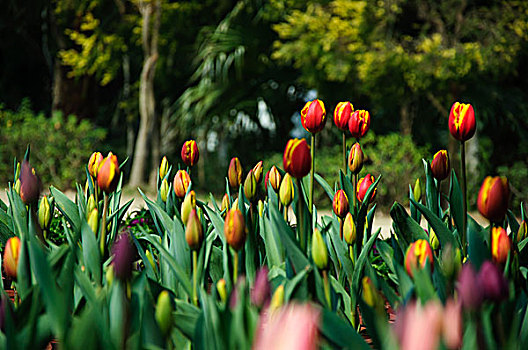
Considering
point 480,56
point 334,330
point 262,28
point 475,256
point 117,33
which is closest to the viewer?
point 334,330

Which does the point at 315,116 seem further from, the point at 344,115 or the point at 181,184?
the point at 181,184

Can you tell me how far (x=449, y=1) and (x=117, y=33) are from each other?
253 inches

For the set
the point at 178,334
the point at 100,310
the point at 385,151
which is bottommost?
the point at 385,151

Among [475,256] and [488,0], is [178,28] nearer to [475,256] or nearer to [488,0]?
[488,0]

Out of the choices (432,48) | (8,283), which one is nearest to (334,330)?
(8,283)

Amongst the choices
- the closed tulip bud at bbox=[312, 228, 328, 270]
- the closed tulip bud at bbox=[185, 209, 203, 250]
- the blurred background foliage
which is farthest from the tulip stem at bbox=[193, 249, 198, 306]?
the blurred background foliage

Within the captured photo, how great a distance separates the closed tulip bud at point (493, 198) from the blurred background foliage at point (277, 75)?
6.74 m

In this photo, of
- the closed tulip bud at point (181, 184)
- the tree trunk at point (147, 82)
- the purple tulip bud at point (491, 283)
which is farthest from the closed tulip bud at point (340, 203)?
the tree trunk at point (147, 82)

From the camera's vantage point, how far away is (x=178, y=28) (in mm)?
11922

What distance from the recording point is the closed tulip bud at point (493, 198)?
43.4 inches

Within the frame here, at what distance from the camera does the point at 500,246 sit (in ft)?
3.66

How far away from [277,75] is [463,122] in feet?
31.1

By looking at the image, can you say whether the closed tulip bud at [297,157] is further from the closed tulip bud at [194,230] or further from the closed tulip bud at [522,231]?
the closed tulip bud at [522,231]

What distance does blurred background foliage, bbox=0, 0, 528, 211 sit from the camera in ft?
26.3
